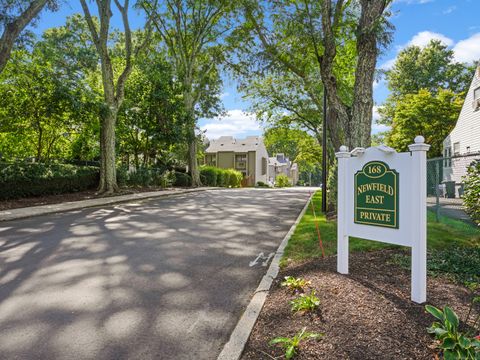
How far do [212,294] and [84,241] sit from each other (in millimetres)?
3728

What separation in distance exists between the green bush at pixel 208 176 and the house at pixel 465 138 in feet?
63.1

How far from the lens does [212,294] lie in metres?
3.95

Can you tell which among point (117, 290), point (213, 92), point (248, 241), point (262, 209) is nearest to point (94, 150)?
point (213, 92)

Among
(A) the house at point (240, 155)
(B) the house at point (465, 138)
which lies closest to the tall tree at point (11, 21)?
(B) the house at point (465, 138)

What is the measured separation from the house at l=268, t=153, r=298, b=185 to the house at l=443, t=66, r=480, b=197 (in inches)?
1675

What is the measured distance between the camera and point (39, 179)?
41.5 ft

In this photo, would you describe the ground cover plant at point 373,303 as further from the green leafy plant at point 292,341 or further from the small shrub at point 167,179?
the small shrub at point 167,179

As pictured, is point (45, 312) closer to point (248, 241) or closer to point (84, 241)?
point (84, 241)

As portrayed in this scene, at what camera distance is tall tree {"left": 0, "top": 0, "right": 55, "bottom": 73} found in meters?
9.95

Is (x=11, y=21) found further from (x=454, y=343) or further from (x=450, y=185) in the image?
(x=450, y=185)

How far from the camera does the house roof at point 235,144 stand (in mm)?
48531

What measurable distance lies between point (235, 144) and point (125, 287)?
152 ft

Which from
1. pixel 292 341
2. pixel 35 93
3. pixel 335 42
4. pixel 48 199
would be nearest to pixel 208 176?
pixel 35 93

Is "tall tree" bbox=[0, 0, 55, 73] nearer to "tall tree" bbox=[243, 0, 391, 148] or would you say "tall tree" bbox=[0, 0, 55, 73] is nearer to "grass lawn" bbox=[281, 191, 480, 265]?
"tall tree" bbox=[243, 0, 391, 148]
